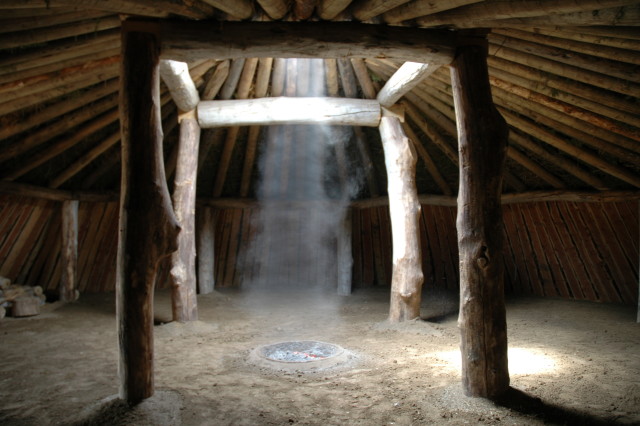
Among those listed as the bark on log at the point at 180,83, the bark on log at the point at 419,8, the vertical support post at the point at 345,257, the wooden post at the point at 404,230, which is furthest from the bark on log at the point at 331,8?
the vertical support post at the point at 345,257

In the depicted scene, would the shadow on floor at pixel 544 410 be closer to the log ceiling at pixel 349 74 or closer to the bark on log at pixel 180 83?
Result: the log ceiling at pixel 349 74

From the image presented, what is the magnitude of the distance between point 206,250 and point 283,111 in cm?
375

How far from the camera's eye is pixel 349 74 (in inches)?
235

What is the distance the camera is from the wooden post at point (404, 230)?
5605 millimetres

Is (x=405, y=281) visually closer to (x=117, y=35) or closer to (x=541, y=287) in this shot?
(x=541, y=287)

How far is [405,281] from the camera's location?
5594 millimetres

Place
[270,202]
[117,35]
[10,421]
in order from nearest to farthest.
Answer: [10,421], [117,35], [270,202]

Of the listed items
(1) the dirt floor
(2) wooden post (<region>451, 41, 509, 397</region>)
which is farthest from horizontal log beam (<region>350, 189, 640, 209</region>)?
(2) wooden post (<region>451, 41, 509, 397</region>)

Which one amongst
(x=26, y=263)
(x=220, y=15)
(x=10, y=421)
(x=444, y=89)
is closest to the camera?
(x=10, y=421)

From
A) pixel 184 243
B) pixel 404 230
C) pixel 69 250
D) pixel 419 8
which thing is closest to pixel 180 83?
pixel 184 243

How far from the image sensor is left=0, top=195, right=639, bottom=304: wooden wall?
22.2 feet

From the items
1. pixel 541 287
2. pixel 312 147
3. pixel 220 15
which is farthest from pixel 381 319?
pixel 220 15

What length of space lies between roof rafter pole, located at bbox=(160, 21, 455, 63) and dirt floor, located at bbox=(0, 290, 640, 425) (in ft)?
8.53

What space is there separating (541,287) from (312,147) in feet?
15.4
